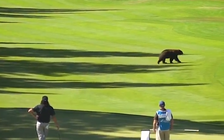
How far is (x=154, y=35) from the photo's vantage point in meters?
65.9

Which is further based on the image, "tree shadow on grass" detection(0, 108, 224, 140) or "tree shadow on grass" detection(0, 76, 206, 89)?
"tree shadow on grass" detection(0, 76, 206, 89)

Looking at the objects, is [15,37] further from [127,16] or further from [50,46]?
[127,16]

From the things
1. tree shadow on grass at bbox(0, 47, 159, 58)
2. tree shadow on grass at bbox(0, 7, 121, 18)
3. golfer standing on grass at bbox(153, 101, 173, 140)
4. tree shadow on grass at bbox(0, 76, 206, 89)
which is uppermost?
tree shadow on grass at bbox(0, 7, 121, 18)

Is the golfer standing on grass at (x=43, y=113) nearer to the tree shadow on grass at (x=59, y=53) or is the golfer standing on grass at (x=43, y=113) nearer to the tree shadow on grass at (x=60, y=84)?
the tree shadow on grass at (x=60, y=84)

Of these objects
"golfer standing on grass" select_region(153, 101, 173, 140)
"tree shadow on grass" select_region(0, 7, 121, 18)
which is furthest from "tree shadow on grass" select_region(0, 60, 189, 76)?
"tree shadow on grass" select_region(0, 7, 121, 18)

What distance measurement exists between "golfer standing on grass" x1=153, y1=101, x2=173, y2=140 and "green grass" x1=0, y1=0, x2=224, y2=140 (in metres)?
3.87

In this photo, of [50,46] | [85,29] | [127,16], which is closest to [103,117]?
[50,46]

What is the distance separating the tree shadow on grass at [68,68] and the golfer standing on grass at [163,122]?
79.3ft

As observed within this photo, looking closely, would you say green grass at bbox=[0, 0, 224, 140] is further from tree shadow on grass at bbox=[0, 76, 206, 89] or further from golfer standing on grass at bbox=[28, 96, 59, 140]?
golfer standing on grass at bbox=[28, 96, 59, 140]

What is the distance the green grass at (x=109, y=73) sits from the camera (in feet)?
85.5

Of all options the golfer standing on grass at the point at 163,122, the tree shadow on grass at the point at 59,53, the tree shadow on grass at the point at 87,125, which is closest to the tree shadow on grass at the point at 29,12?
the tree shadow on grass at the point at 59,53

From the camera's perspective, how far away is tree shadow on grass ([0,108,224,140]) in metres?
23.2

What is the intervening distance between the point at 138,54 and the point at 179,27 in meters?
22.0

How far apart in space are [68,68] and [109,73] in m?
3.12
